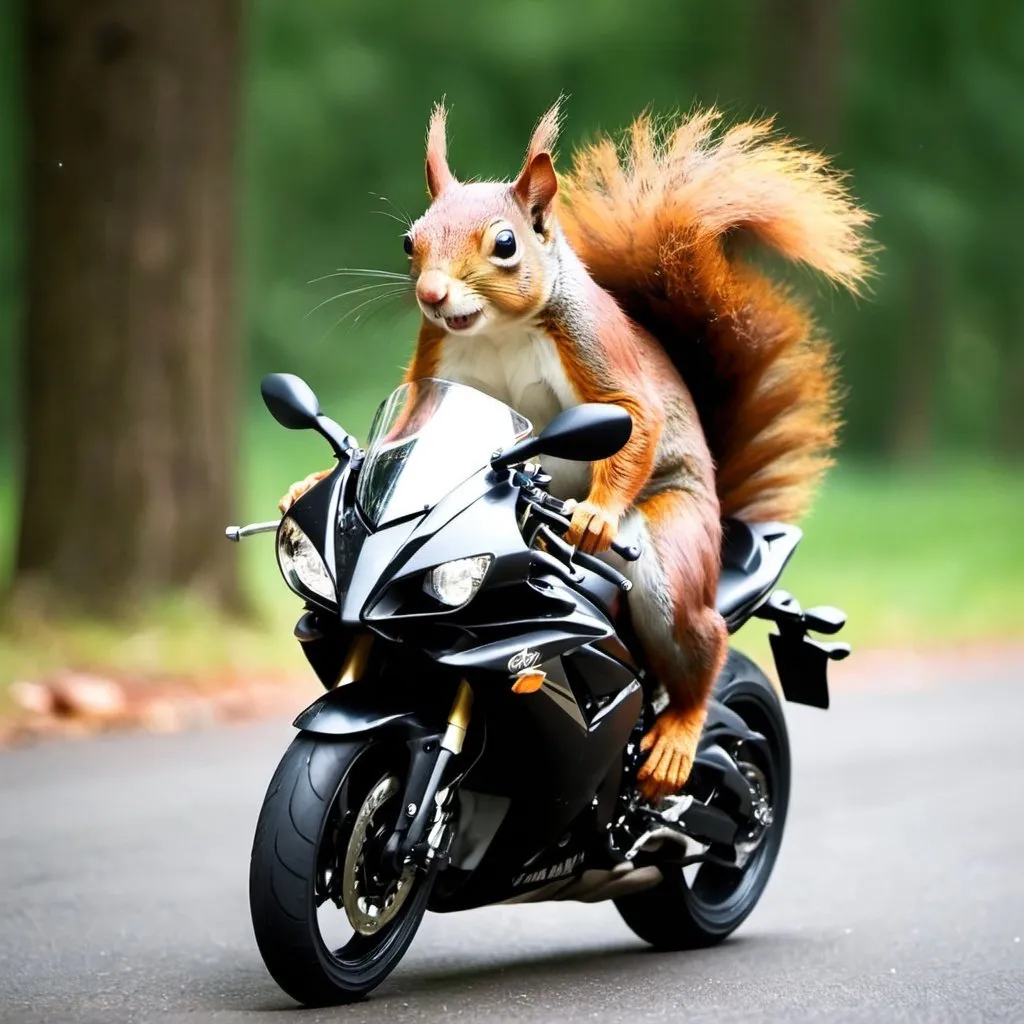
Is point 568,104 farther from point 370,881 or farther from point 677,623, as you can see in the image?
point 370,881

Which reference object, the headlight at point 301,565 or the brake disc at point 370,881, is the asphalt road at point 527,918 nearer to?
the brake disc at point 370,881

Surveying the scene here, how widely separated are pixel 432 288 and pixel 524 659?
0.84 m

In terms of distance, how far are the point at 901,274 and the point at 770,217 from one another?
24.6m

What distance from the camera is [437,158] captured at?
4859 mm

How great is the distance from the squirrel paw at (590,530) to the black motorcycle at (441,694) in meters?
0.03

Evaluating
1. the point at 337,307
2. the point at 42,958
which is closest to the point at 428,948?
the point at 42,958

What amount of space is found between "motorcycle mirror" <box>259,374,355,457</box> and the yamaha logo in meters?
0.74

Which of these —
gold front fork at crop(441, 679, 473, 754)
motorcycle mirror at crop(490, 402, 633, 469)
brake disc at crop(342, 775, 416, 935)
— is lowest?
brake disc at crop(342, 775, 416, 935)

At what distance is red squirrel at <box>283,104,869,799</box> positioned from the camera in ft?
15.4

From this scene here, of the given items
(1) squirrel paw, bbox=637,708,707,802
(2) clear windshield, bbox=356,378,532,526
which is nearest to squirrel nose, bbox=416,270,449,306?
(2) clear windshield, bbox=356,378,532,526

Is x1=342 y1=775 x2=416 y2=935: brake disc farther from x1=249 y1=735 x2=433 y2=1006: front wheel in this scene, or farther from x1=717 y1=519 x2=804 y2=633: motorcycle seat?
x1=717 y1=519 x2=804 y2=633: motorcycle seat

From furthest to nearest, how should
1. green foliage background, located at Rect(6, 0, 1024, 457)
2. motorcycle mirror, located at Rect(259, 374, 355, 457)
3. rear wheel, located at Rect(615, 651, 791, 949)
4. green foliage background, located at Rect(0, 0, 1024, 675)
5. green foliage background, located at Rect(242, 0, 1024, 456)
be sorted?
green foliage background, located at Rect(242, 0, 1024, 456)
green foliage background, located at Rect(6, 0, 1024, 457)
green foliage background, located at Rect(0, 0, 1024, 675)
rear wheel, located at Rect(615, 651, 791, 949)
motorcycle mirror, located at Rect(259, 374, 355, 457)

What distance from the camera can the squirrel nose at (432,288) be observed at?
4.44 metres

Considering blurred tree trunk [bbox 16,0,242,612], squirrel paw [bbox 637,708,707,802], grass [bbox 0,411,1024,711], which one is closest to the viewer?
squirrel paw [bbox 637,708,707,802]
